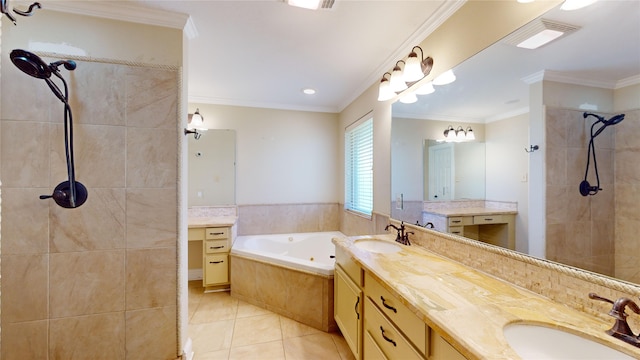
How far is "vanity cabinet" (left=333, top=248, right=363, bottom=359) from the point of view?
154cm

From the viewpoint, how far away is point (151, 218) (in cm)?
163

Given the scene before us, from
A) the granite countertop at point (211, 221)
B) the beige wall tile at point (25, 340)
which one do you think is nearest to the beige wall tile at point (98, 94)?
the beige wall tile at point (25, 340)

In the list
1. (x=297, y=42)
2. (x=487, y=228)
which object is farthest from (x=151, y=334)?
(x=297, y=42)

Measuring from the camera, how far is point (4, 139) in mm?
1433

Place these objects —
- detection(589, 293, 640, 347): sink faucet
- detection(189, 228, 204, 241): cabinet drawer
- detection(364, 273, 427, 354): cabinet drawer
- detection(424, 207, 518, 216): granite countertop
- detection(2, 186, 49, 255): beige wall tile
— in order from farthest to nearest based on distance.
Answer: detection(189, 228, 204, 241): cabinet drawer → detection(2, 186, 49, 255): beige wall tile → detection(424, 207, 518, 216): granite countertop → detection(364, 273, 427, 354): cabinet drawer → detection(589, 293, 640, 347): sink faucet

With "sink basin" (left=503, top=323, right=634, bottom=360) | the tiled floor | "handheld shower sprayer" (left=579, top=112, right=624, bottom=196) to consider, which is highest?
"handheld shower sprayer" (left=579, top=112, right=624, bottom=196)

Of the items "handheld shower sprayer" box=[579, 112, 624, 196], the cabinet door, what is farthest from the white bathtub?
"handheld shower sprayer" box=[579, 112, 624, 196]

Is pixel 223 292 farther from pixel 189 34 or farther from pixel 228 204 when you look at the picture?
pixel 189 34

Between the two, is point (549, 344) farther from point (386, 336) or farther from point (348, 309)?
point (348, 309)

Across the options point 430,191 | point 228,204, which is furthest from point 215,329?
point 430,191

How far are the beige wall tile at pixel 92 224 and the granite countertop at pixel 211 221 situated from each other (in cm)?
116

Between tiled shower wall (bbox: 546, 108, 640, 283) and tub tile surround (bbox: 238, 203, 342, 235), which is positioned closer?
tiled shower wall (bbox: 546, 108, 640, 283)

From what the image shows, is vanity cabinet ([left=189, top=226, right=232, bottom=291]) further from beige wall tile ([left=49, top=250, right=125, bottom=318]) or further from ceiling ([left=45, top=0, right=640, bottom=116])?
ceiling ([left=45, top=0, right=640, bottom=116])

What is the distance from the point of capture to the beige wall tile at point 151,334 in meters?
1.61
